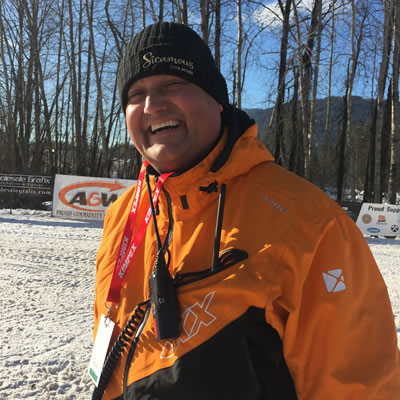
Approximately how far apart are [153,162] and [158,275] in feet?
1.58

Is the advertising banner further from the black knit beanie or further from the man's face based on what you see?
the man's face

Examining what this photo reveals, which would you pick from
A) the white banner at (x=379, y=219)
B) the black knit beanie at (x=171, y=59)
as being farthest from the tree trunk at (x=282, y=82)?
the black knit beanie at (x=171, y=59)

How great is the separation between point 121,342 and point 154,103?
3.08 ft

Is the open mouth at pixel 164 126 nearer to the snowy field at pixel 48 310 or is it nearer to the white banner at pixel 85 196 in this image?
the snowy field at pixel 48 310

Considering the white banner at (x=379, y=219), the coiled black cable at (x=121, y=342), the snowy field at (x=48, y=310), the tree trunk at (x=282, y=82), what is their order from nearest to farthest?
the coiled black cable at (x=121, y=342), the snowy field at (x=48, y=310), the white banner at (x=379, y=219), the tree trunk at (x=282, y=82)

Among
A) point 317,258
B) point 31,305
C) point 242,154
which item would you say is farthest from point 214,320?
point 31,305

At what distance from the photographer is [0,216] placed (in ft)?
36.4

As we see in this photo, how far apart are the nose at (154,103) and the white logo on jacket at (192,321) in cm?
73

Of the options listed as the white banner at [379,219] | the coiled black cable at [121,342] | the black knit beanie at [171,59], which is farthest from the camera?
the white banner at [379,219]

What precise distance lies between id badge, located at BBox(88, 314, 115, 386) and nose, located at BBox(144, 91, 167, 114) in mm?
905

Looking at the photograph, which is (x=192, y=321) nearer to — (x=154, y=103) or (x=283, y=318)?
(x=283, y=318)

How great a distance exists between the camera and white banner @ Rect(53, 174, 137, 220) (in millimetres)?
11258

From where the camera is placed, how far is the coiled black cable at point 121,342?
1.30 metres

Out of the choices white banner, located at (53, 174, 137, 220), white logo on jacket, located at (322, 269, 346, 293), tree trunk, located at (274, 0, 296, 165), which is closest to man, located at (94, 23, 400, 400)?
white logo on jacket, located at (322, 269, 346, 293)
